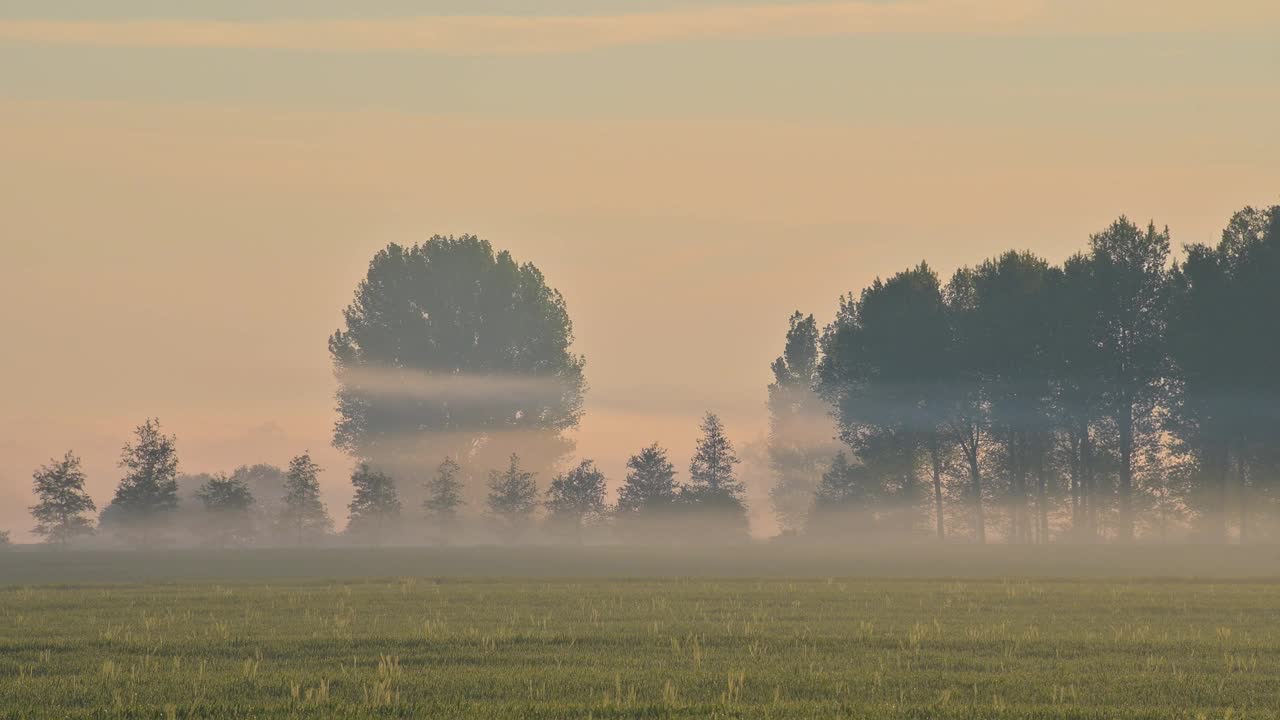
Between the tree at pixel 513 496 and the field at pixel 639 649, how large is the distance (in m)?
64.9

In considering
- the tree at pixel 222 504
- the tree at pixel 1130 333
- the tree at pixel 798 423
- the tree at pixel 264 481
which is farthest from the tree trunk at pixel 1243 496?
the tree at pixel 264 481

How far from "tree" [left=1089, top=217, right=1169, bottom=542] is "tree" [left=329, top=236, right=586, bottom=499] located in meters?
48.9

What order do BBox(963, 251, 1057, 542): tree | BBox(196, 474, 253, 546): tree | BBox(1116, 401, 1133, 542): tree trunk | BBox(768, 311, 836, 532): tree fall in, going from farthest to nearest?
BBox(768, 311, 836, 532): tree, BBox(196, 474, 253, 546): tree, BBox(963, 251, 1057, 542): tree, BBox(1116, 401, 1133, 542): tree trunk

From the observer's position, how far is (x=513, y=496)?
376ft

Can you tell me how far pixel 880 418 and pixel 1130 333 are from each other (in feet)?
55.9

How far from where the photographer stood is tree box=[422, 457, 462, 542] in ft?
367

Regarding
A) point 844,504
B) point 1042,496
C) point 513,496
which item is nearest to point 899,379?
point 1042,496

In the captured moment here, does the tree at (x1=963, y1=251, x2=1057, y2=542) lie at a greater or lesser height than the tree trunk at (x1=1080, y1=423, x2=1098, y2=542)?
greater

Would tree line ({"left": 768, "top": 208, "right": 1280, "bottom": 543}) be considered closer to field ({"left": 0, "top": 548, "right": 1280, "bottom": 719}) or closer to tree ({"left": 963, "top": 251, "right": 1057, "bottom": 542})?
tree ({"left": 963, "top": 251, "right": 1057, "bottom": 542})

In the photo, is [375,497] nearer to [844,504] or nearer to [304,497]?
[304,497]

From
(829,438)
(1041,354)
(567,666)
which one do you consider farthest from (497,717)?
(829,438)

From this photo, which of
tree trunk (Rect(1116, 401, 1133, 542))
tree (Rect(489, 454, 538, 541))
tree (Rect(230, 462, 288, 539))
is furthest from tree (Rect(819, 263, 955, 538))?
tree (Rect(230, 462, 288, 539))

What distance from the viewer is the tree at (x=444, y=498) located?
4402 inches

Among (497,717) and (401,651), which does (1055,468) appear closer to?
(401,651)
